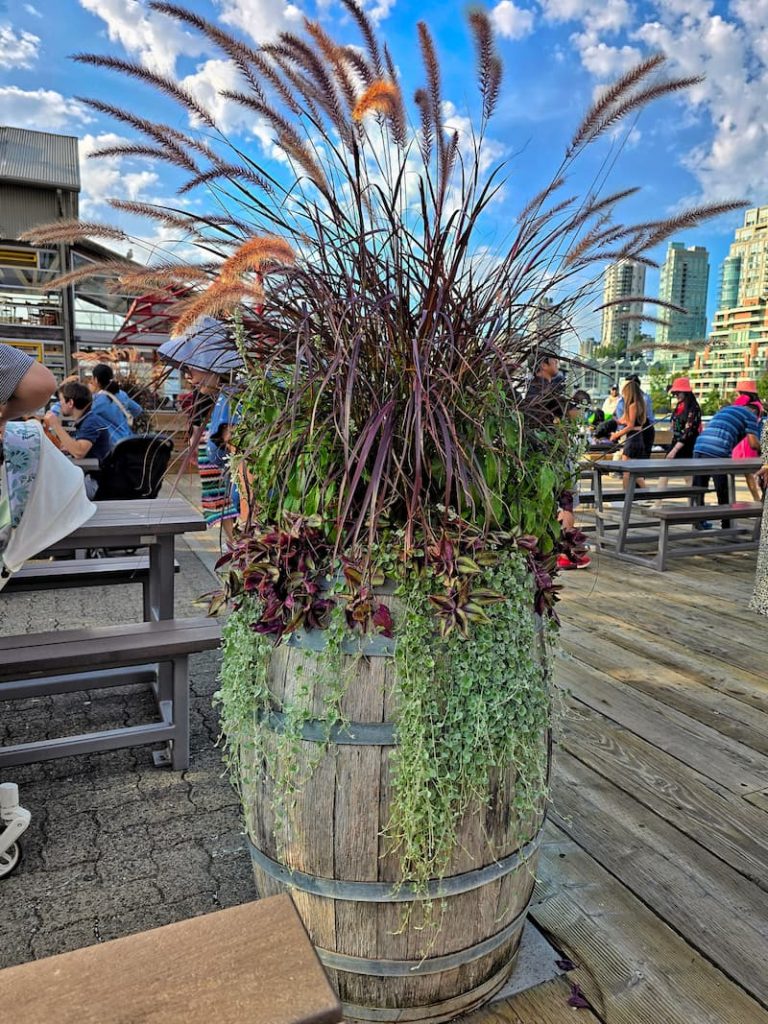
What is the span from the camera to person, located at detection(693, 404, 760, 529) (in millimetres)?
5832

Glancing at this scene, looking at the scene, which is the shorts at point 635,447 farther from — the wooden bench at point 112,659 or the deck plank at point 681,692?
the wooden bench at point 112,659

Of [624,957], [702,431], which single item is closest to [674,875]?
[624,957]

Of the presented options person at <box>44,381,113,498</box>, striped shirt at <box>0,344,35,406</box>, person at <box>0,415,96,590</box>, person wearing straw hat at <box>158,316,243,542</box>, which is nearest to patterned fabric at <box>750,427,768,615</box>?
person wearing straw hat at <box>158,316,243,542</box>

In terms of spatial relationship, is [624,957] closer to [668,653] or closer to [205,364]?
[205,364]

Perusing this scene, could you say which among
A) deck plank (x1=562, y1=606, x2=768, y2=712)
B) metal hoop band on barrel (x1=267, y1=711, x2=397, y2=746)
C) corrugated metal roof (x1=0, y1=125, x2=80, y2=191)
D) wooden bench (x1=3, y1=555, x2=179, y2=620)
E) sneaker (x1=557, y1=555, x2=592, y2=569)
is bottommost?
deck plank (x1=562, y1=606, x2=768, y2=712)

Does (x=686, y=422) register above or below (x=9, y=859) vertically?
above

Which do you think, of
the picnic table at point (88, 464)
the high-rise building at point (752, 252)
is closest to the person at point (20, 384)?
the picnic table at point (88, 464)

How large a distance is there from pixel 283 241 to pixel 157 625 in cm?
154

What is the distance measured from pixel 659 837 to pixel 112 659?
163 cm

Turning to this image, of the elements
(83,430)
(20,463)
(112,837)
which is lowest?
(112,837)

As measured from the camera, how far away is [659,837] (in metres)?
1.82

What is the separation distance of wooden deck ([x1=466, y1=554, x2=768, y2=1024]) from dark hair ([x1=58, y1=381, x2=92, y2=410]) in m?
3.88

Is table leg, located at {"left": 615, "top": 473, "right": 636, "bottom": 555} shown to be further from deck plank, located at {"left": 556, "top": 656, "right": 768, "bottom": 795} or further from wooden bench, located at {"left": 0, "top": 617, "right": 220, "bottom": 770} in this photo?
wooden bench, located at {"left": 0, "top": 617, "right": 220, "bottom": 770}

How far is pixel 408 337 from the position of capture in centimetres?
111
